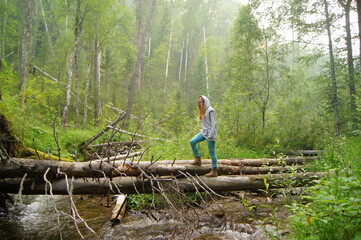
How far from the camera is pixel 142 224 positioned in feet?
15.7

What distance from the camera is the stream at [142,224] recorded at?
4.19 meters

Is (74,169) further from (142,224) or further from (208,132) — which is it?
(208,132)

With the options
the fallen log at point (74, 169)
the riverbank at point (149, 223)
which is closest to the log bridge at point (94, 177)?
the fallen log at point (74, 169)

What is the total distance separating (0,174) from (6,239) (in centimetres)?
117

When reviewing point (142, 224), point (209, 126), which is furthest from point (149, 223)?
point (209, 126)

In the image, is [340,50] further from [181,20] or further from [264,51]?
[181,20]

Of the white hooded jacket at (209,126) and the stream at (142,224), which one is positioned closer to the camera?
→ the stream at (142,224)

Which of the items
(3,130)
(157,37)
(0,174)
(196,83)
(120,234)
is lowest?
(120,234)

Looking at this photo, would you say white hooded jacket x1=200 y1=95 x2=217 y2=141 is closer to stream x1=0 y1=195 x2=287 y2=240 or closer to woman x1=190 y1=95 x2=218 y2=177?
woman x1=190 y1=95 x2=218 y2=177

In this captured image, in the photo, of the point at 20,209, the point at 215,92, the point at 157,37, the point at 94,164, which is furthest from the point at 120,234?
the point at 157,37

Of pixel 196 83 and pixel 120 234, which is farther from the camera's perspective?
pixel 196 83

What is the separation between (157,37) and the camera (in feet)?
119

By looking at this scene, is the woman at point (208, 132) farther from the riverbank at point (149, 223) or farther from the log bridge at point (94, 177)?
the riverbank at point (149, 223)

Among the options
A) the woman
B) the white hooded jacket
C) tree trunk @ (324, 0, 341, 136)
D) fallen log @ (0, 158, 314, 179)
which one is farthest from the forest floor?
tree trunk @ (324, 0, 341, 136)
